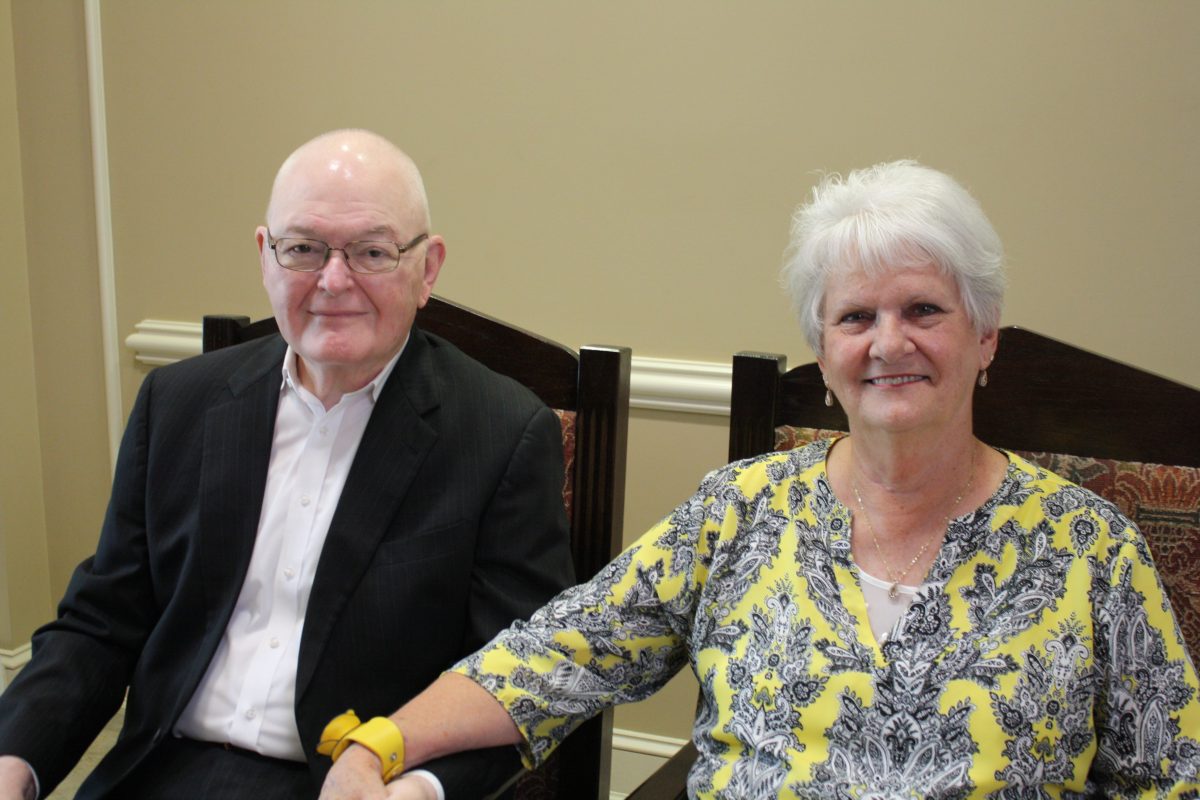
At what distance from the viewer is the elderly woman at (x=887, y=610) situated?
50.2 inches

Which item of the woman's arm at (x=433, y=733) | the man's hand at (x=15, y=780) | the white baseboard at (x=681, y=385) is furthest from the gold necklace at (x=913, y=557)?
the man's hand at (x=15, y=780)

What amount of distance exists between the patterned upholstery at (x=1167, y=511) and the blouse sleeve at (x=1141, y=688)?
0.19 m

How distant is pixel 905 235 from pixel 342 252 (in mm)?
800

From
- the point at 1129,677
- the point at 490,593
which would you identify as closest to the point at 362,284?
the point at 490,593

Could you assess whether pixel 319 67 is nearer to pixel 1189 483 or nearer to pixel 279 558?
pixel 279 558

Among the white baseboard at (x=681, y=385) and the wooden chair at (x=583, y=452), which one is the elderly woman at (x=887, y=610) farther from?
the white baseboard at (x=681, y=385)

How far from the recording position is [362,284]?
1.58 metres

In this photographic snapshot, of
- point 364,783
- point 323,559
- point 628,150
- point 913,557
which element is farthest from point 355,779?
point 628,150

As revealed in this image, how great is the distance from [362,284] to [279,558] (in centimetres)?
43

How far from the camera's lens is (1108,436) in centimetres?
152

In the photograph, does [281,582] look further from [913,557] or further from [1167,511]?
→ [1167,511]

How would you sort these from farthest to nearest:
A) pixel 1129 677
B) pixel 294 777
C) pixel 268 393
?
pixel 268 393, pixel 294 777, pixel 1129 677

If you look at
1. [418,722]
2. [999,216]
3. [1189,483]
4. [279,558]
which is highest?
[999,216]

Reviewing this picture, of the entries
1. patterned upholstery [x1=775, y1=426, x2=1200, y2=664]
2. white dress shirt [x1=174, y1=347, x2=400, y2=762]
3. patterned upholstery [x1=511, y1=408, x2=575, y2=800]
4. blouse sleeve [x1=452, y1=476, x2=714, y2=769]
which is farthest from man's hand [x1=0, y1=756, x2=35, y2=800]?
patterned upholstery [x1=775, y1=426, x2=1200, y2=664]
